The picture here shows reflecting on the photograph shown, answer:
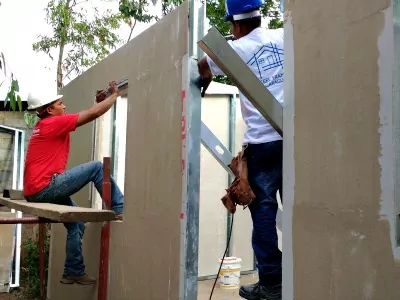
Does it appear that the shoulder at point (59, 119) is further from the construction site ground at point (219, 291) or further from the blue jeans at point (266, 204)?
the construction site ground at point (219, 291)

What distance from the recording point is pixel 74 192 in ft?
14.1

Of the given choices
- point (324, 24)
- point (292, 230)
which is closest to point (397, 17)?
point (324, 24)

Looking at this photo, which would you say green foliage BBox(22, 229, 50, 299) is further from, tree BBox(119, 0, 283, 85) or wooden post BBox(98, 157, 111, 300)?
tree BBox(119, 0, 283, 85)

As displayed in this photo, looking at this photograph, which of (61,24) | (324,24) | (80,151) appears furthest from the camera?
(61,24)

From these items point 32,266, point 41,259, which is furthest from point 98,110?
point 32,266

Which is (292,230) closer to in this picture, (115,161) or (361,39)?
(361,39)

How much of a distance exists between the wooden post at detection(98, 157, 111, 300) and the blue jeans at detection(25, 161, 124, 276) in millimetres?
95

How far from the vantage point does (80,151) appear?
5.82 metres

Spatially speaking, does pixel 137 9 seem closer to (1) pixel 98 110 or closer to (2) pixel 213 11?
(2) pixel 213 11

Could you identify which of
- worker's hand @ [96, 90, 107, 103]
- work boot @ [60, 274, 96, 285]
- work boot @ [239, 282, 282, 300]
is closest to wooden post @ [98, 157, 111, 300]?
work boot @ [60, 274, 96, 285]

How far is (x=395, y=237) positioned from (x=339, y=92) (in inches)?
24.0

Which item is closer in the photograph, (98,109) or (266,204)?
(266,204)

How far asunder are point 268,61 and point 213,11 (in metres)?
10.5

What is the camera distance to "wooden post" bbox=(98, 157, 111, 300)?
4145mm
